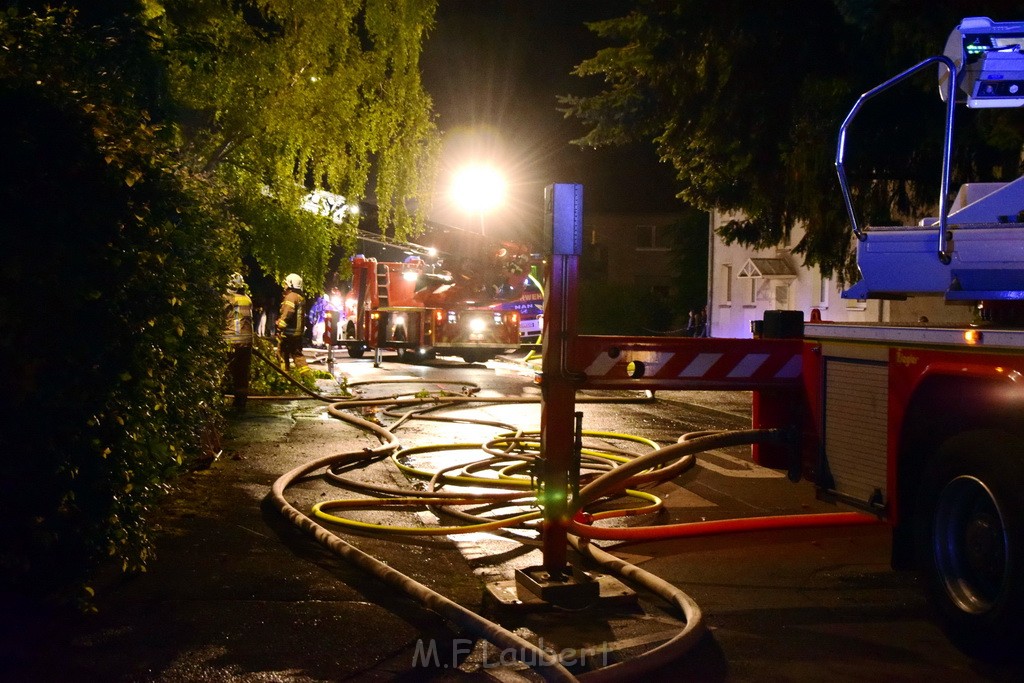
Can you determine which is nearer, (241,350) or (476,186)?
(241,350)

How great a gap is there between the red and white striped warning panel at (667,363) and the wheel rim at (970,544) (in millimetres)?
1248

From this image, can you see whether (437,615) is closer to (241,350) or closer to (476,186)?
(241,350)

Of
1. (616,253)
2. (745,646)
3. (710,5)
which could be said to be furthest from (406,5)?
(616,253)

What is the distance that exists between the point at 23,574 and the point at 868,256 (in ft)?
14.2

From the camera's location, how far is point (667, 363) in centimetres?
501

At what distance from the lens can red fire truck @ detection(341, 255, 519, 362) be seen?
2539cm

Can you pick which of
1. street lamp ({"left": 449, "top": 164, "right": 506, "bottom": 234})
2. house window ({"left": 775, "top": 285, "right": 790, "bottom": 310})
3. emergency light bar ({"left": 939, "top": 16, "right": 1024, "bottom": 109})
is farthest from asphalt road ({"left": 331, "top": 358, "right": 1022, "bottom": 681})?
house window ({"left": 775, "top": 285, "right": 790, "bottom": 310})

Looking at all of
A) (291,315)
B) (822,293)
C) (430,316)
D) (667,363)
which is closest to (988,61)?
(667,363)

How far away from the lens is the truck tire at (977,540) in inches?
148

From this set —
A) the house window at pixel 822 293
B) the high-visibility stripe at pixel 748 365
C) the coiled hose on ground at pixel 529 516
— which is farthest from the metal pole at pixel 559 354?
the house window at pixel 822 293

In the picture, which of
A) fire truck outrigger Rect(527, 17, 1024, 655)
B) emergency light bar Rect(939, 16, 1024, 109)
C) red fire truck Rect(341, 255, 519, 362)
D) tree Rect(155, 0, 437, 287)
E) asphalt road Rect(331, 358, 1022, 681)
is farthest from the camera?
Answer: red fire truck Rect(341, 255, 519, 362)

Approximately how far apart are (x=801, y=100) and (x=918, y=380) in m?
6.86

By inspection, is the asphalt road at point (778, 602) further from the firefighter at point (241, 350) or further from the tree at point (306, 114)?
the tree at point (306, 114)

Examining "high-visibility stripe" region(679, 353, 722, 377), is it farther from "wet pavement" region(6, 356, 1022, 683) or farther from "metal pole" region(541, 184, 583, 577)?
"wet pavement" region(6, 356, 1022, 683)
